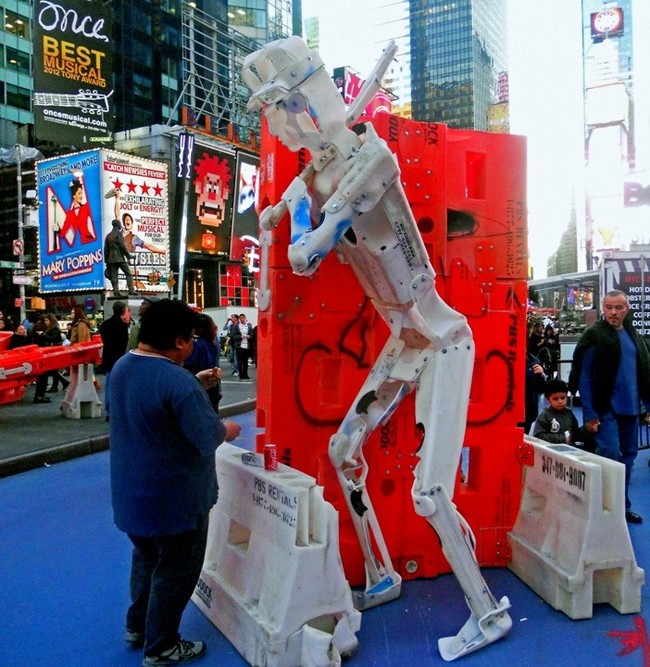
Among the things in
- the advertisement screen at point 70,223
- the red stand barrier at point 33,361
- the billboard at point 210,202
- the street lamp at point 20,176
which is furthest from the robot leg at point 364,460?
the billboard at point 210,202

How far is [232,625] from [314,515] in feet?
2.49

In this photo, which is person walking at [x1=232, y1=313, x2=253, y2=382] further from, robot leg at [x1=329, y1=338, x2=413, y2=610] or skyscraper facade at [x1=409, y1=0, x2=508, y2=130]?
skyscraper facade at [x1=409, y1=0, x2=508, y2=130]

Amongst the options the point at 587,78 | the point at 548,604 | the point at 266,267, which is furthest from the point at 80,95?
the point at 587,78

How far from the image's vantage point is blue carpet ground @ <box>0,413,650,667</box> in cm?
305

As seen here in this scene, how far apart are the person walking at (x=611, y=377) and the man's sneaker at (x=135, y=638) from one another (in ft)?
11.2

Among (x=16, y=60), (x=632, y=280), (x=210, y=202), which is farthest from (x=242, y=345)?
(x=16, y=60)

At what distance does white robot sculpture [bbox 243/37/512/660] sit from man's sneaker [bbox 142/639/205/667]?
1.17 meters

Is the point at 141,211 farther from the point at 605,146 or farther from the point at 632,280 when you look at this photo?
the point at 605,146

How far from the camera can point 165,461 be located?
279 centimetres

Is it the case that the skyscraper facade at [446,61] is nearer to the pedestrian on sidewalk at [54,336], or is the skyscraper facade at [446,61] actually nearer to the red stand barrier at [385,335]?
the pedestrian on sidewalk at [54,336]

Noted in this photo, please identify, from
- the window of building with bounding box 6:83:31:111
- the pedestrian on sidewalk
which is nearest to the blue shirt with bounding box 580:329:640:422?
the pedestrian on sidewalk

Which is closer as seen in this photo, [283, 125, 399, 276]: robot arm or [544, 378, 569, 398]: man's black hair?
[283, 125, 399, 276]: robot arm

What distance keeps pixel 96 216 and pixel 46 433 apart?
20.1 meters

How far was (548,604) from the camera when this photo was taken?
3637 mm
